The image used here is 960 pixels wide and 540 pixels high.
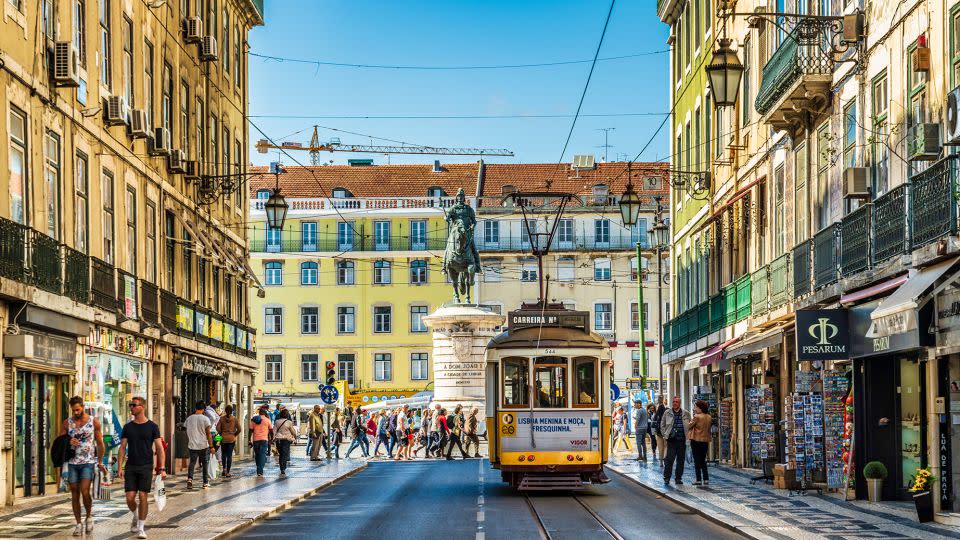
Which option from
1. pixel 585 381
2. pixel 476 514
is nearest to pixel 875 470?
pixel 476 514

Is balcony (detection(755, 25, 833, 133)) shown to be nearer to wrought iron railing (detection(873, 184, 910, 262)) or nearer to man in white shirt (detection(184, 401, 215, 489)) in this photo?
wrought iron railing (detection(873, 184, 910, 262))

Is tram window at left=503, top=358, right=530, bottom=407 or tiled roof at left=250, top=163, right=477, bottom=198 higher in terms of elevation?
tiled roof at left=250, top=163, right=477, bottom=198

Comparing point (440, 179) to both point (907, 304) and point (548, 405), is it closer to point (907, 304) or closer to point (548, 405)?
point (548, 405)

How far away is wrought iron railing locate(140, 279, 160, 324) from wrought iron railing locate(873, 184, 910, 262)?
658 inches

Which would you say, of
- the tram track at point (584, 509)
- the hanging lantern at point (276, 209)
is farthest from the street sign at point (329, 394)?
the tram track at point (584, 509)

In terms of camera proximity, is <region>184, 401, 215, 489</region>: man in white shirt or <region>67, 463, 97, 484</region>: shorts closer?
<region>67, 463, 97, 484</region>: shorts

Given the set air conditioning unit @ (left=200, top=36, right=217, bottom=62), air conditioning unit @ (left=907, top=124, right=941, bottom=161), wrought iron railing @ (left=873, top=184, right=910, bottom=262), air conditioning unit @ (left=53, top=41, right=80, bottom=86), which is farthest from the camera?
air conditioning unit @ (left=200, top=36, right=217, bottom=62)

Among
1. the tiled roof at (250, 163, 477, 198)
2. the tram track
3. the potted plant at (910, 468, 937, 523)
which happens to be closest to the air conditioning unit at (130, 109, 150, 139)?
the tram track

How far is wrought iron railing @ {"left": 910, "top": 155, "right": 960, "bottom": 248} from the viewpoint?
725 inches

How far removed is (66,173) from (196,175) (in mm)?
12426

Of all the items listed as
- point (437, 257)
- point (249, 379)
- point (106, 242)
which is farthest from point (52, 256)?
point (437, 257)

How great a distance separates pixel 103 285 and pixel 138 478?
11720 millimetres

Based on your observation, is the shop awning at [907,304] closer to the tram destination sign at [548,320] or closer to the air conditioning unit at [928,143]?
the air conditioning unit at [928,143]

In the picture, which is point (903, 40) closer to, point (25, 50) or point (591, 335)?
point (591, 335)
